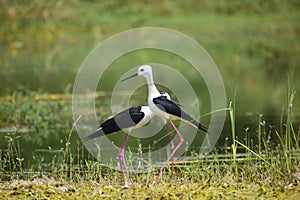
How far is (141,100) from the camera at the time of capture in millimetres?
11281

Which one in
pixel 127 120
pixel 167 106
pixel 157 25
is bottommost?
pixel 127 120

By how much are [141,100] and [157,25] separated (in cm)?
1126

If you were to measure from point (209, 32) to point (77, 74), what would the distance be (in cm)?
865

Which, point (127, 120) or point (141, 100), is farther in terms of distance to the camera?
point (141, 100)

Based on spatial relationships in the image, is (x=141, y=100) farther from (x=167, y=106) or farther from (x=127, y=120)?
(x=167, y=106)

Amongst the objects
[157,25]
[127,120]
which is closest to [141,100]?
[127,120]

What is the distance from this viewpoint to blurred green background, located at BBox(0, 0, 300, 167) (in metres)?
14.1

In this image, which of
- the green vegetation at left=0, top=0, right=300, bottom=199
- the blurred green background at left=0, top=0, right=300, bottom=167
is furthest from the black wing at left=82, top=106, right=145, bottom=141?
the blurred green background at left=0, top=0, right=300, bottom=167

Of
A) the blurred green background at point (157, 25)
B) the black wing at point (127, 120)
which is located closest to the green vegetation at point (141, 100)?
the blurred green background at point (157, 25)

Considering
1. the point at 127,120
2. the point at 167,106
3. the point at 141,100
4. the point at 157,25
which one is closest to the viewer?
the point at 167,106

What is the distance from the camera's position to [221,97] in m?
11.7

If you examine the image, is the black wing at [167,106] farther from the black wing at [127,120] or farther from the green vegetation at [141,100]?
the green vegetation at [141,100]

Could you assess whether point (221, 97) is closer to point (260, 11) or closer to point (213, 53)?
point (213, 53)

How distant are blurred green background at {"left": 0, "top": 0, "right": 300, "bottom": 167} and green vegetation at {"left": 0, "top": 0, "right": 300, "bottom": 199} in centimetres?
4
